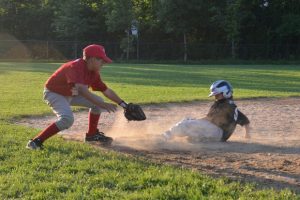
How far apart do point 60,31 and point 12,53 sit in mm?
4696

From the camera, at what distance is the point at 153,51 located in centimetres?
4797

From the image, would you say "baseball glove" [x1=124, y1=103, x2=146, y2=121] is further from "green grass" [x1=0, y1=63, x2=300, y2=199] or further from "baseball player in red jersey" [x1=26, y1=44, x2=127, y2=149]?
"green grass" [x1=0, y1=63, x2=300, y2=199]

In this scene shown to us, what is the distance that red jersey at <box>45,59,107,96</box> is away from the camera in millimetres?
6340

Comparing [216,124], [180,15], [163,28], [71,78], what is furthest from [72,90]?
[163,28]

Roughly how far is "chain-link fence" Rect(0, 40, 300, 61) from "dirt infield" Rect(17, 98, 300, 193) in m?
36.6

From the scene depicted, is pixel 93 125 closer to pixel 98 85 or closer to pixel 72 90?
pixel 98 85

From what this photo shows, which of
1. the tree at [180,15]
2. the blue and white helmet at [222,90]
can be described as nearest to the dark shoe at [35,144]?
the blue and white helmet at [222,90]

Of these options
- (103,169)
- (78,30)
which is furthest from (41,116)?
(78,30)

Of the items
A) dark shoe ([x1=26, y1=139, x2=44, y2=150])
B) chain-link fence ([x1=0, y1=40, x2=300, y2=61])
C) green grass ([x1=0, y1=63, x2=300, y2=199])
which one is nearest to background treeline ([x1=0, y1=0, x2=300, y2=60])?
chain-link fence ([x1=0, y1=40, x2=300, y2=61])

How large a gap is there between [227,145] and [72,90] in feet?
7.04

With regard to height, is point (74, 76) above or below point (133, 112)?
above

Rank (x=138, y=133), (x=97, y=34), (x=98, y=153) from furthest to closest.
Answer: (x=97, y=34)
(x=138, y=133)
(x=98, y=153)

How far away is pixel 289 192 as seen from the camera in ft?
14.1

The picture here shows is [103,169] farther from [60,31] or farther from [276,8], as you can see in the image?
[276,8]
